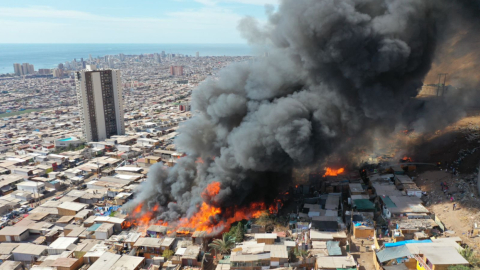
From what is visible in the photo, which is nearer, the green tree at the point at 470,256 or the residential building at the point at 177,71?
the green tree at the point at 470,256

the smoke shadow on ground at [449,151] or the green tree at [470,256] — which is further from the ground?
the smoke shadow on ground at [449,151]

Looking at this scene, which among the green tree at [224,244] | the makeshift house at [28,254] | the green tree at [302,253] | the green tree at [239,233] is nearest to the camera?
the green tree at [302,253]

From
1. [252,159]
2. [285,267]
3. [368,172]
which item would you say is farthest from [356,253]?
[368,172]

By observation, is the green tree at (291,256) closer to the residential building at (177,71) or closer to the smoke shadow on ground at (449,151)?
the smoke shadow on ground at (449,151)

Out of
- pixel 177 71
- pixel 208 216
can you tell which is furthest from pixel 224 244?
pixel 177 71

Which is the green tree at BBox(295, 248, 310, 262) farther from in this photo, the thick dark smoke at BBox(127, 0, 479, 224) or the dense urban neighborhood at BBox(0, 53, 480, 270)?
the thick dark smoke at BBox(127, 0, 479, 224)

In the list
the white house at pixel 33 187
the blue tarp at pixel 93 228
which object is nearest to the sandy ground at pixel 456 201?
the blue tarp at pixel 93 228

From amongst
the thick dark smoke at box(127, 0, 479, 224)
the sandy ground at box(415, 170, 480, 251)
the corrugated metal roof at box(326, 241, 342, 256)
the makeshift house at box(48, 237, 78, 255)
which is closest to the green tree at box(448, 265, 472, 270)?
the sandy ground at box(415, 170, 480, 251)

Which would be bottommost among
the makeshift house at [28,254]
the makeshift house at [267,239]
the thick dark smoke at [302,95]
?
the makeshift house at [28,254]

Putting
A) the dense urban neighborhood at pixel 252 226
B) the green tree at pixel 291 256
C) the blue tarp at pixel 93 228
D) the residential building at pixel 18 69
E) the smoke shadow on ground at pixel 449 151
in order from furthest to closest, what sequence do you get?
1. the residential building at pixel 18 69
2. the smoke shadow on ground at pixel 449 151
3. the blue tarp at pixel 93 228
4. the green tree at pixel 291 256
5. the dense urban neighborhood at pixel 252 226
